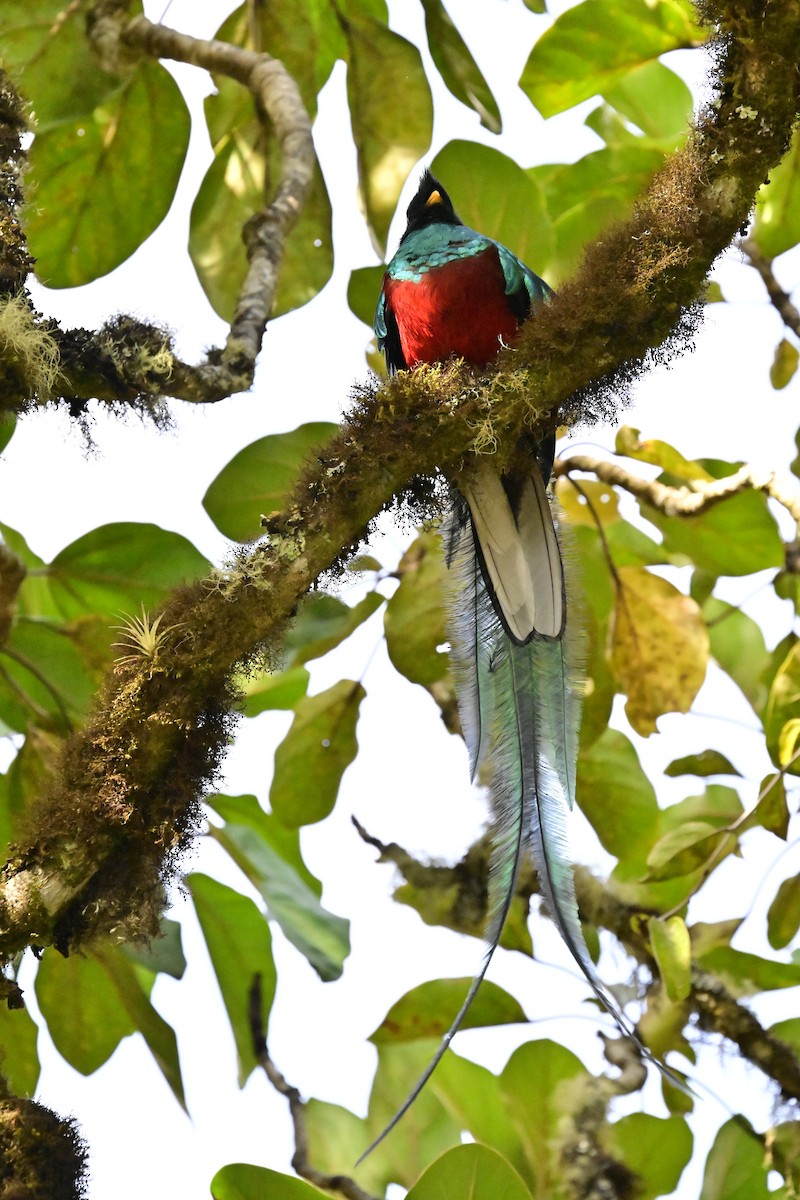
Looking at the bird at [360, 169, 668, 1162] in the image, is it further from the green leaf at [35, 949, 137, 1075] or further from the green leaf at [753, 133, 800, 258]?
the green leaf at [35, 949, 137, 1075]

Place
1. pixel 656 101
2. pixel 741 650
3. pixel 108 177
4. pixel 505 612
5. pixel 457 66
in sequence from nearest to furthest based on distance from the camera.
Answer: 1. pixel 505 612
2. pixel 457 66
3. pixel 108 177
4. pixel 656 101
5. pixel 741 650

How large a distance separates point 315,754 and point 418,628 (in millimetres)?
440

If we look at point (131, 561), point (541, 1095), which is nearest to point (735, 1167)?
point (541, 1095)

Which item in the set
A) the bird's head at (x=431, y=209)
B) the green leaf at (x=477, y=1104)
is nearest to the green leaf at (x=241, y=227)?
the bird's head at (x=431, y=209)

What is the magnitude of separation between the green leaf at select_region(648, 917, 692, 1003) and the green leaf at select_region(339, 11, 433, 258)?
5.75 feet

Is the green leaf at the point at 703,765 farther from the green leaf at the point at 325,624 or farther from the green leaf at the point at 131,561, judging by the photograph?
the green leaf at the point at 131,561

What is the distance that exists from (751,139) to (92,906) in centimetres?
141

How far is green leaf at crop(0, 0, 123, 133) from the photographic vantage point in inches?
103

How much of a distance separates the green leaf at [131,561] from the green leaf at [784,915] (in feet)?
4.48

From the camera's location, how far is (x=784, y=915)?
2494mm

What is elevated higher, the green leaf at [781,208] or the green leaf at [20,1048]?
the green leaf at [781,208]

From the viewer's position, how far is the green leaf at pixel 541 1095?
243cm

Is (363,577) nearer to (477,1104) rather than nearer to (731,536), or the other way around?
(731,536)

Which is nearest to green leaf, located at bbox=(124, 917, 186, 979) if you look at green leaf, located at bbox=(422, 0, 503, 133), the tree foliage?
the tree foliage
